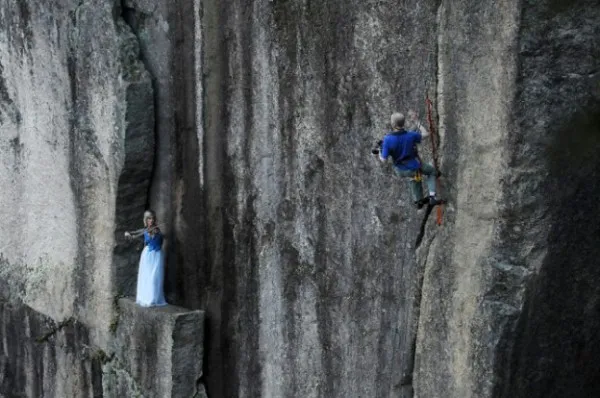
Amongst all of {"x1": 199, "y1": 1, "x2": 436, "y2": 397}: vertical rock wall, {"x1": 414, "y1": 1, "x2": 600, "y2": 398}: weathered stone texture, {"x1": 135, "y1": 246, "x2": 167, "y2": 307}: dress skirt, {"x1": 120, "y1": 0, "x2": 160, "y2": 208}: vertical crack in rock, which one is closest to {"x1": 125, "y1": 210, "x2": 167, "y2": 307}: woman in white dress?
{"x1": 135, "y1": 246, "x2": 167, "y2": 307}: dress skirt

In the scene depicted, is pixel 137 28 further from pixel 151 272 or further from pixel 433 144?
pixel 433 144

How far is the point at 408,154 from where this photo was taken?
14.4 ft

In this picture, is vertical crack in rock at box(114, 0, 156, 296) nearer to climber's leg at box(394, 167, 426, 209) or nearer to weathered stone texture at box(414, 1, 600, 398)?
climber's leg at box(394, 167, 426, 209)

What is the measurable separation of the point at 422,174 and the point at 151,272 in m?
2.38

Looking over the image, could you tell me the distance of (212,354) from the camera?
6.09 m

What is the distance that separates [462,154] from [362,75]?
2.39 feet

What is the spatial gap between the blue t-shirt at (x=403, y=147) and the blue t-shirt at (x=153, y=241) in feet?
7.15

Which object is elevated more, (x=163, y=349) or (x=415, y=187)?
(x=415, y=187)

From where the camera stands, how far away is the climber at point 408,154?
4371 mm

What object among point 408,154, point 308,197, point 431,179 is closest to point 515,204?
point 431,179

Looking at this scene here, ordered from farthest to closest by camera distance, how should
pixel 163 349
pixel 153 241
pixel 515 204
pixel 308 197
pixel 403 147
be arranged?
pixel 153 241 < pixel 163 349 < pixel 308 197 < pixel 403 147 < pixel 515 204

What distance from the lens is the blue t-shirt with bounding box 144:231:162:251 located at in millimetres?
6070

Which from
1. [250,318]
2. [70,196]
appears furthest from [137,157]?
[250,318]

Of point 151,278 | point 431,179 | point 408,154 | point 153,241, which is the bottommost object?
point 151,278
